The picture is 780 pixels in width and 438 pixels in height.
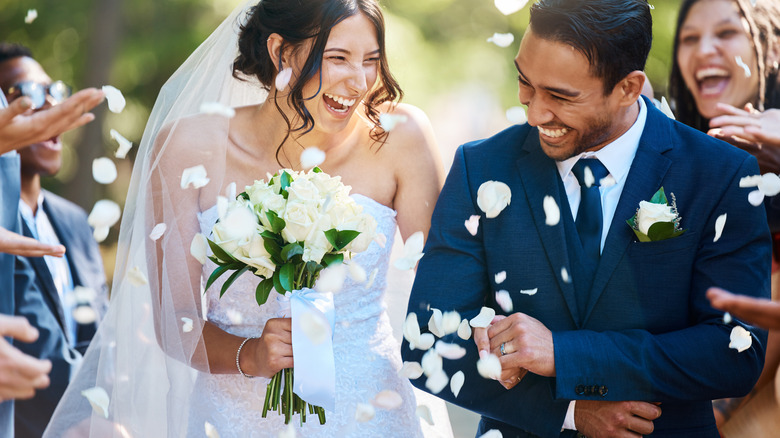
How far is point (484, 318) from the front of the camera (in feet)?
8.47

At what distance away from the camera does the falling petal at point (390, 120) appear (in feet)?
10.6

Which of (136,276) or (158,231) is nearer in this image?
(136,276)

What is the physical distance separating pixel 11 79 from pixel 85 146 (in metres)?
6.23

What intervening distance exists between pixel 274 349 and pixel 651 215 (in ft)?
4.19

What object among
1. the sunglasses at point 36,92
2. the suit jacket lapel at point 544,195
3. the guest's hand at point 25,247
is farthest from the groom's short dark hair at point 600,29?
the sunglasses at point 36,92

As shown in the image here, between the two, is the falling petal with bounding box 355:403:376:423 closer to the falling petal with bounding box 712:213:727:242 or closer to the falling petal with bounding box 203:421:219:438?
the falling petal with bounding box 203:421:219:438

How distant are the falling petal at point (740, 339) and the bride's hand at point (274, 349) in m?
1.39

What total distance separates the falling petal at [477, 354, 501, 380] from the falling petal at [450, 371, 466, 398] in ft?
0.25

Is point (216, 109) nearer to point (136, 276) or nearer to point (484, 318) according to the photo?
point (136, 276)

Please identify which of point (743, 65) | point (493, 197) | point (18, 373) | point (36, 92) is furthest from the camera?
point (36, 92)

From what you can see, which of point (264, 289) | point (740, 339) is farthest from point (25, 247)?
point (740, 339)

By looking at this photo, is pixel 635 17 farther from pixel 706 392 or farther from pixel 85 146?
pixel 85 146

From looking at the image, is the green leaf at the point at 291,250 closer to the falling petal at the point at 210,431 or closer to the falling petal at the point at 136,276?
the falling petal at the point at 136,276

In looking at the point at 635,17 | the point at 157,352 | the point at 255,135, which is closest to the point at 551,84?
the point at 635,17
